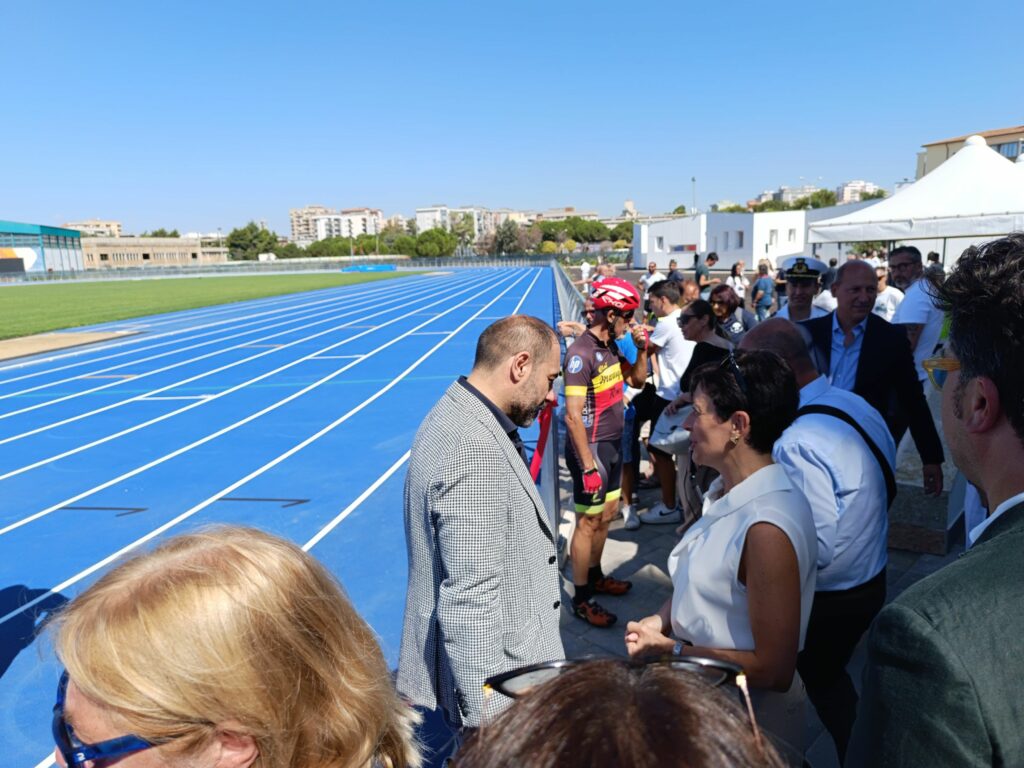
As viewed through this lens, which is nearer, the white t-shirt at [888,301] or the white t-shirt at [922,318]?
the white t-shirt at [922,318]

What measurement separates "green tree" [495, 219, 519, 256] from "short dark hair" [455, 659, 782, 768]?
116m

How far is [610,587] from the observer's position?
185 inches

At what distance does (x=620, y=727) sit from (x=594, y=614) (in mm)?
3842

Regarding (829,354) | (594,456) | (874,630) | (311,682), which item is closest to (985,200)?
(829,354)

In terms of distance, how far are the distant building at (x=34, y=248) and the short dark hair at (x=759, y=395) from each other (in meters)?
94.9

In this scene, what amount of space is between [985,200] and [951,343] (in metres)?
8.19

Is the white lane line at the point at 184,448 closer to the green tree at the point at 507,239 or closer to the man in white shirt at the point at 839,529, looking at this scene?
the man in white shirt at the point at 839,529

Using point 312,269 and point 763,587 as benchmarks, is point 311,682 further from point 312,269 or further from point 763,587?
point 312,269

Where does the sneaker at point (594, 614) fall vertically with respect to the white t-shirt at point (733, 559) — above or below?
below

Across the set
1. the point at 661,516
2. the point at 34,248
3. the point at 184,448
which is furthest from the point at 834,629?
the point at 34,248

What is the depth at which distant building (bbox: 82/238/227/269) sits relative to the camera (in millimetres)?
107875

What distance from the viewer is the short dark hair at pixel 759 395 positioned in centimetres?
226

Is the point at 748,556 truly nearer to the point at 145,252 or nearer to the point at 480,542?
the point at 480,542

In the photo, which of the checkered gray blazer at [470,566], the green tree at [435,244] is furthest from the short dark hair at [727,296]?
the green tree at [435,244]
